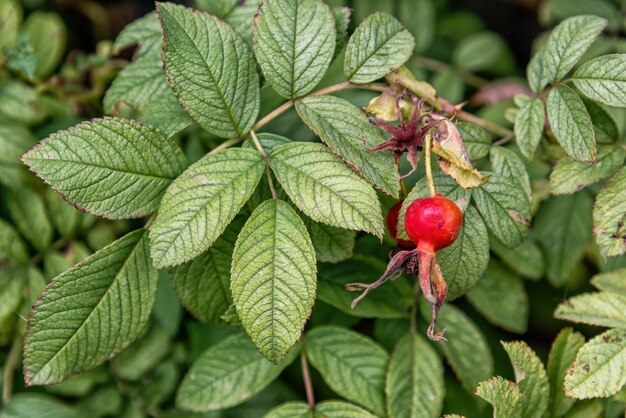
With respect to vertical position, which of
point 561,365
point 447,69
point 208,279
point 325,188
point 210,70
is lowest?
point 561,365

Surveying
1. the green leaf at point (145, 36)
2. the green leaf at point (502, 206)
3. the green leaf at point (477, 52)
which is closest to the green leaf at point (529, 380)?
the green leaf at point (502, 206)

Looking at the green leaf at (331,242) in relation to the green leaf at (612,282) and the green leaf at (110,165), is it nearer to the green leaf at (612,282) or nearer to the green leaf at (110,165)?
the green leaf at (110,165)

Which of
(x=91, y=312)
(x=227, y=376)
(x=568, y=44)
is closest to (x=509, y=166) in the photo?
(x=568, y=44)

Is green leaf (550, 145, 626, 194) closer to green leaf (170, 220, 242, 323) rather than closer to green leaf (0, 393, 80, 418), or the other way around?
green leaf (170, 220, 242, 323)

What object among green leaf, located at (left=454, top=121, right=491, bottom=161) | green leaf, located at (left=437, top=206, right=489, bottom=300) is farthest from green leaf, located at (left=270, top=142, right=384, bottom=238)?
green leaf, located at (left=454, top=121, right=491, bottom=161)

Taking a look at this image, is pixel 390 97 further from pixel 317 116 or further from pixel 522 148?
pixel 522 148

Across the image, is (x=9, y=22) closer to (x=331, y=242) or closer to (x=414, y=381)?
(x=331, y=242)
